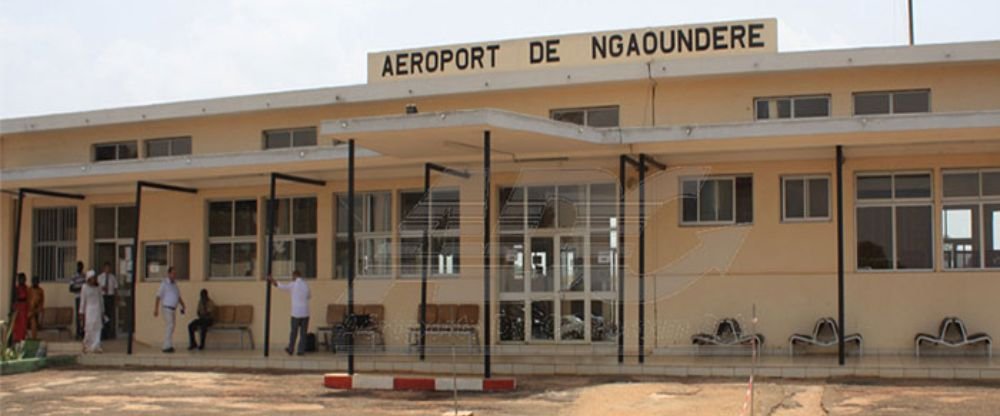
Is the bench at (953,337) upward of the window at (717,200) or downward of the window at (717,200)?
downward

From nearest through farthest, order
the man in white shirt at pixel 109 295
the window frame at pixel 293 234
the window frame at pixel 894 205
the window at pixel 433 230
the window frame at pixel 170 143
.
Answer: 1. the window frame at pixel 894 205
2. the window at pixel 433 230
3. the window frame at pixel 293 234
4. the window frame at pixel 170 143
5. the man in white shirt at pixel 109 295

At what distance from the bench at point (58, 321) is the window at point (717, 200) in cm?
1193

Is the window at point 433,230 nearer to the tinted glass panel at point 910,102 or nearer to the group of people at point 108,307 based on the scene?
the group of people at point 108,307

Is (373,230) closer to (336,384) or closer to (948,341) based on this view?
(336,384)

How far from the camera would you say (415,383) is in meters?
14.5

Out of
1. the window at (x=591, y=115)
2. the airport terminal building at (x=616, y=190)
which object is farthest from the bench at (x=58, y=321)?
the window at (x=591, y=115)

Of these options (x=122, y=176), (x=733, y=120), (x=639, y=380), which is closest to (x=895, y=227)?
(x=733, y=120)

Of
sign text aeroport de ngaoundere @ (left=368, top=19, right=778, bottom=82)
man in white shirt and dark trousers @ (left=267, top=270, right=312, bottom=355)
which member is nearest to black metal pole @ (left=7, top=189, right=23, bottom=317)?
man in white shirt and dark trousers @ (left=267, top=270, right=312, bottom=355)

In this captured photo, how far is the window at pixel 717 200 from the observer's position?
17375 millimetres

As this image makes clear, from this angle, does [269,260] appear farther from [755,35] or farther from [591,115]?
[755,35]

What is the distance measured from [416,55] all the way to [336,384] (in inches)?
290

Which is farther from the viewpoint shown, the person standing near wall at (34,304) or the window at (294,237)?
the person standing near wall at (34,304)

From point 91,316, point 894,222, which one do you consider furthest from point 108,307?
point 894,222

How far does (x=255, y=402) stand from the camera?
13.7 metres
